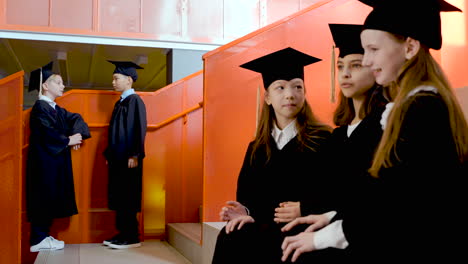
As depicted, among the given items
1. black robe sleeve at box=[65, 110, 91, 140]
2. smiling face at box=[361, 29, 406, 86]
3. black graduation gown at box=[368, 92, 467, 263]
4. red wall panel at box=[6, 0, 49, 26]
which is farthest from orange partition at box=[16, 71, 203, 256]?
black graduation gown at box=[368, 92, 467, 263]

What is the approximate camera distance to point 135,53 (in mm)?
8867

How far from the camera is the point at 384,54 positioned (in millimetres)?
1555

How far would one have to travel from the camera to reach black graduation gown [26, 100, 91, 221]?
5051 millimetres

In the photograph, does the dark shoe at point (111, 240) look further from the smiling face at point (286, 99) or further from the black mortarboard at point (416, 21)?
the black mortarboard at point (416, 21)

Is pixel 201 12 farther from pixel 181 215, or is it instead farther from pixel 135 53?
pixel 181 215

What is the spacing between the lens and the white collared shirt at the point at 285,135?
240cm

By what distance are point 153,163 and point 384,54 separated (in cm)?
444

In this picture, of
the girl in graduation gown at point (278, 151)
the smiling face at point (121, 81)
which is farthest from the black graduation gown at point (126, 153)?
the girl in graduation gown at point (278, 151)

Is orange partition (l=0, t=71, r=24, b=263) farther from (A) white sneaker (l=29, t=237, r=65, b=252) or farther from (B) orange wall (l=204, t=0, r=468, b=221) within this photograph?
(B) orange wall (l=204, t=0, r=468, b=221)

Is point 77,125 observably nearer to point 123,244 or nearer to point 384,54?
point 123,244

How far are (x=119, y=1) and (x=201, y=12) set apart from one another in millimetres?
1383

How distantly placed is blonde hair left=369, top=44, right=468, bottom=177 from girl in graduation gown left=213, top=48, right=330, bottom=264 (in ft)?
2.25

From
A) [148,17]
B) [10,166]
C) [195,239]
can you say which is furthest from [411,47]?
[148,17]

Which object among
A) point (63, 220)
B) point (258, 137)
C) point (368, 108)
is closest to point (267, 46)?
point (258, 137)
